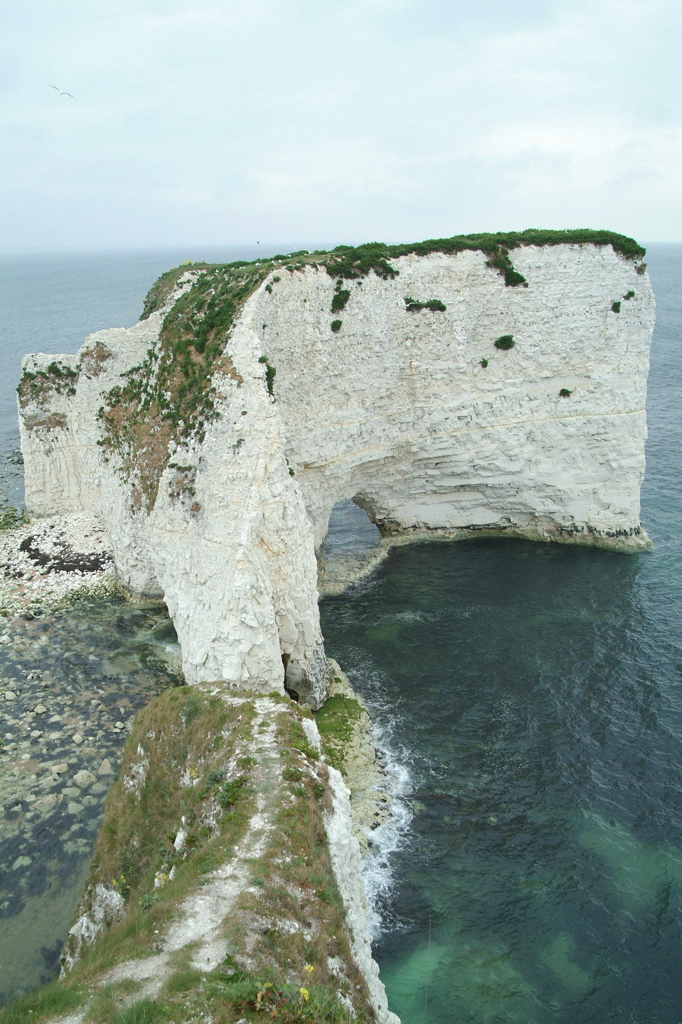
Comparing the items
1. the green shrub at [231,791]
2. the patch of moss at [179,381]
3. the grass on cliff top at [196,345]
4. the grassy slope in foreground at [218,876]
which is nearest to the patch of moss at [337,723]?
the grassy slope in foreground at [218,876]

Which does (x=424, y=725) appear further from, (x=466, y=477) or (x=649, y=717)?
(x=466, y=477)

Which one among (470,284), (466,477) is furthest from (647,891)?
(470,284)

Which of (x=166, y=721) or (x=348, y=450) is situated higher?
(x=348, y=450)

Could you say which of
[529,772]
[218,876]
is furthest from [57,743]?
[529,772]

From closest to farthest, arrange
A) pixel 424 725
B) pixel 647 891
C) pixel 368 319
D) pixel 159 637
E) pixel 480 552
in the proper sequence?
pixel 647 891 < pixel 424 725 < pixel 159 637 < pixel 368 319 < pixel 480 552

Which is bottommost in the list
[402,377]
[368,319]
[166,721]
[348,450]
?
[166,721]

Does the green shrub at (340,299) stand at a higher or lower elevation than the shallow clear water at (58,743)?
higher

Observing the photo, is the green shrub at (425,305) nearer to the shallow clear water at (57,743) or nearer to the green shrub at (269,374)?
the green shrub at (269,374)

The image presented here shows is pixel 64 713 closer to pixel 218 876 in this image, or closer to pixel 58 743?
pixel 58 743
